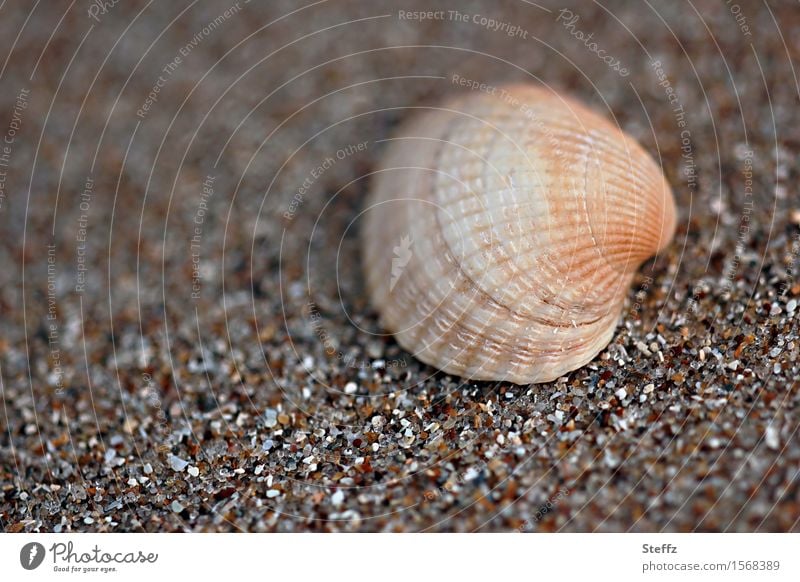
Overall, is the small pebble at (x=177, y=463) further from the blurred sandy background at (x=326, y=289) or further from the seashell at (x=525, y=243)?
the seashell at (x=525, y=243)

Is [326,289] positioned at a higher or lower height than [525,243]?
lower

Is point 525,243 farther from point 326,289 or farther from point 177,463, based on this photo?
point 177,463

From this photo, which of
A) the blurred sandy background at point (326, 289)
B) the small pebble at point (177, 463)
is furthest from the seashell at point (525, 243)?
the small pebble at point (177, 463)

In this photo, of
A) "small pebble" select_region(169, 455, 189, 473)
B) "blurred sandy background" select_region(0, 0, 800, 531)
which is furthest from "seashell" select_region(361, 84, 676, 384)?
"small pebble" select_region(169, 455, 189, 473)

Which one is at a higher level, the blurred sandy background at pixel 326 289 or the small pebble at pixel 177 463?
the blurred sandy background at pixel 326 289

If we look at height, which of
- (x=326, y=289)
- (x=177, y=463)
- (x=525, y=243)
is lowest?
(x=177, y=463)

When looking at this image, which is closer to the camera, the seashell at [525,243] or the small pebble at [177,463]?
the seashell at [525,243]

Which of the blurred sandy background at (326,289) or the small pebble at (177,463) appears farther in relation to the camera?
the small pebble at (177,463)

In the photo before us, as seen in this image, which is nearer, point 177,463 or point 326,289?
point 177,463

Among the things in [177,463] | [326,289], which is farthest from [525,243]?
[177,463]

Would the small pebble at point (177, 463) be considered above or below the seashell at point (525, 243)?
below
